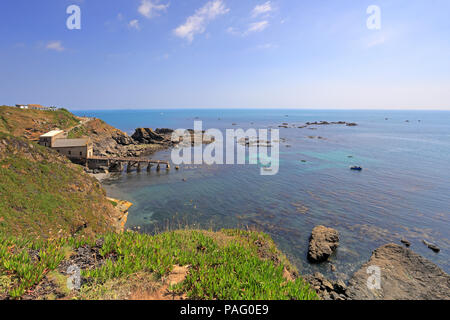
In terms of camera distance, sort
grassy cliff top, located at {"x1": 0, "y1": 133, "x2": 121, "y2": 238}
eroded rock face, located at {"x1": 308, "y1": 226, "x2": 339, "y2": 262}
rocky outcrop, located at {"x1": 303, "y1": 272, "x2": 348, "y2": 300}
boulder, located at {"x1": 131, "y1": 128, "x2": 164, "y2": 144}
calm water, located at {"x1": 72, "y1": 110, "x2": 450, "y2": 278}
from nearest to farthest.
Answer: rocky outcrop, located at {"x1": 303, "y1": 272, "x2": 348, "y2": 300} < grassy cliff top, located at {"x1": 0, "y1": 133, "x2": 121, "y2": 238} < eroded rock face, located at {"x1": 308, "y1": 226, "x2": 339, "y2": 262} < calm water, located at {"x1": 72, "y1": 110, "x2": 450, "y2": 278} < boulder, located at {"x1": 131, "y1": 128, "x2": 164, "y2": 144}

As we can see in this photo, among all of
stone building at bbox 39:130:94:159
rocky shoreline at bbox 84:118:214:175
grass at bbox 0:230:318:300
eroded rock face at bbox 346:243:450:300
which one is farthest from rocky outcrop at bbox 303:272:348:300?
stone building at bbox 39:130:94:159

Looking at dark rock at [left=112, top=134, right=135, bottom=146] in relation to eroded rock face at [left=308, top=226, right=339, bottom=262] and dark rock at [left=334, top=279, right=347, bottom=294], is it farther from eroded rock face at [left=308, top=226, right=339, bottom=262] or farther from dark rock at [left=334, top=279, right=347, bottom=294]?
dark rock at [left=334, top=279, right=347, bottom=294]

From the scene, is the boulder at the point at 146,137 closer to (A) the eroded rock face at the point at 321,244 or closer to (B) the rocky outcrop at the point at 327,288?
(A) the eroded rock face at the point at 321,244

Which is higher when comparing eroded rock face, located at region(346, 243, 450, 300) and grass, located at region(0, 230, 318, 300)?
grass, located at region(0, 230, 318, 300)

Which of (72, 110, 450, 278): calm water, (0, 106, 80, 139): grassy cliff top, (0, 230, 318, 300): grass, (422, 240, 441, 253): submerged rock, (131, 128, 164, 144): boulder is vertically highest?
(0, 106, 80, 139): grassy cliff top

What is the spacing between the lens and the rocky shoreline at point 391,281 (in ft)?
48.5

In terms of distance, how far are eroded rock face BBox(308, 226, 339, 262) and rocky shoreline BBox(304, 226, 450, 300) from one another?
3310mm

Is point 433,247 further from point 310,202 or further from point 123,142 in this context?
point 123,142

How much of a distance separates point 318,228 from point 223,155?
46656mm

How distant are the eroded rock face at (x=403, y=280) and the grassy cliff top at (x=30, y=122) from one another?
234 ft

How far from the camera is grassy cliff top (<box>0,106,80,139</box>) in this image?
54.0m

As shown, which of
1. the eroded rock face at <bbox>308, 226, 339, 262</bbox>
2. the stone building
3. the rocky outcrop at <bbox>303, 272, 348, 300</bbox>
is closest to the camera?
the rocky outcrop at <bbox>303, 272, 348, 300</bbox>

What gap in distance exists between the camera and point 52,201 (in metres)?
21.2

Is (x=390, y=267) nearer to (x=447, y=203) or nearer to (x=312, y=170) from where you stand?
(x=447, y=203)
